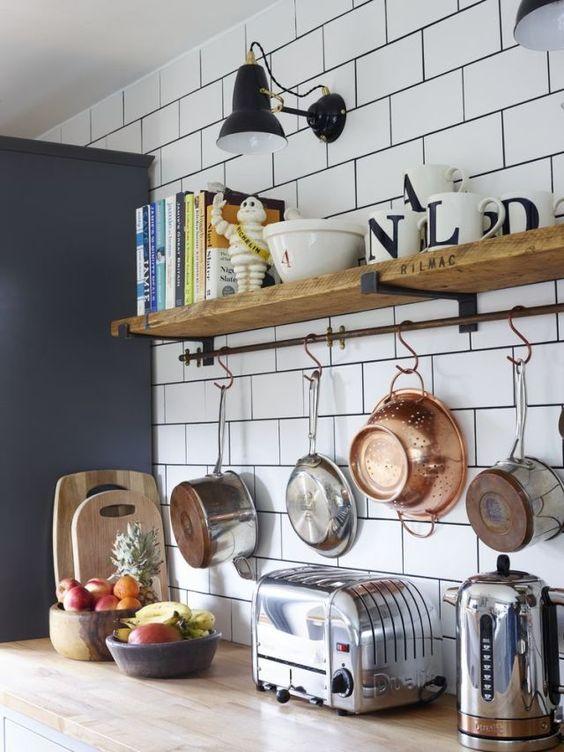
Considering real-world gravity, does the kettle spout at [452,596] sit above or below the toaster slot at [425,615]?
above

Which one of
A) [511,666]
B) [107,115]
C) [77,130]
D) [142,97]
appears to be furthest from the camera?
[77,130]

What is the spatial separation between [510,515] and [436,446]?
25 centimetres

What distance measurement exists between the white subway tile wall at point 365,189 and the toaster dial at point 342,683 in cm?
26

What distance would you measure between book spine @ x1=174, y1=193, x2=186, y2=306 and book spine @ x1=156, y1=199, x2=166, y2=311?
0.05 metres

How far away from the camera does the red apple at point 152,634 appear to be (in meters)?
2.08

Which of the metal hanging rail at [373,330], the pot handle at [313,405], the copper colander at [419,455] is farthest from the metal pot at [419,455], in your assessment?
the pot handle at [313,405]

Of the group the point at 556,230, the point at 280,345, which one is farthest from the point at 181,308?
the point at 556,230

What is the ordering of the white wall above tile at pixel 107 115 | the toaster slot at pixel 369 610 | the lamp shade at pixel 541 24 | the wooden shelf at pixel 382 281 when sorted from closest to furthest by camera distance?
the lamp shade at pixel 541 24 < the wooden shelf at pixel 382 281 < the toaster slot at pixel 369 610 < the white wall above tile at pixel 107 115

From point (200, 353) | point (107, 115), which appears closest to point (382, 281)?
point (200, 353)

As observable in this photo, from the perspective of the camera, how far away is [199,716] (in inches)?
70.5

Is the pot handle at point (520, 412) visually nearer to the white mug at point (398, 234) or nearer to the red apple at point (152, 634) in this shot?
the white mug at point (398, 234)

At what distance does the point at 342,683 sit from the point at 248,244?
90 centimetres

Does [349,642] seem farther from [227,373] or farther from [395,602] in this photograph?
[227,373]

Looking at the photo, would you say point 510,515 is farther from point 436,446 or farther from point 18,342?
point 18,342
